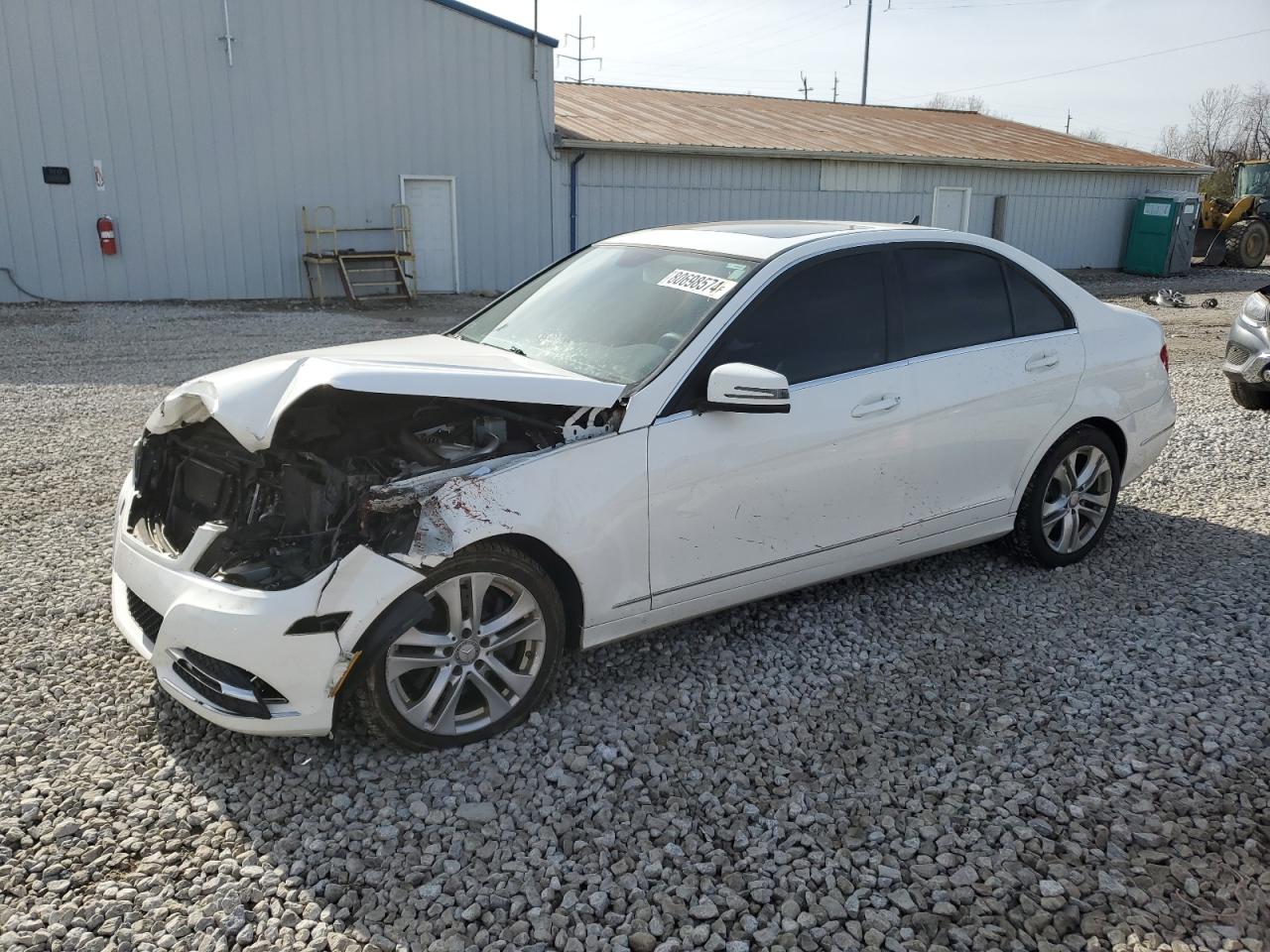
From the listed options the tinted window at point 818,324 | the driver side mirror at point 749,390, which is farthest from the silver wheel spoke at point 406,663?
the tinted window at point 818,324

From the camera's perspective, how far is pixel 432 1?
17.0 m

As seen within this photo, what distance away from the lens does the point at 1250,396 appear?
8727 millimetres

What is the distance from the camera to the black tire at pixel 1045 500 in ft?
15.2

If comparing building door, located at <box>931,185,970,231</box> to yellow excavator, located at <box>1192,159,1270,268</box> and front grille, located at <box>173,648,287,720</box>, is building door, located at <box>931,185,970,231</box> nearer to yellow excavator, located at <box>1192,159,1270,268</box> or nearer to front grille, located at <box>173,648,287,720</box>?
yellow excavator, located at <box>1192,159,1270,268</box>

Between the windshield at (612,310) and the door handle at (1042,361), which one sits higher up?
the windshield at (612,310)

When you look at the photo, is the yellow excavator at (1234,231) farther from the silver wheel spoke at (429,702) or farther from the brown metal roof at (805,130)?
the silver wheel spoke at (429,702)

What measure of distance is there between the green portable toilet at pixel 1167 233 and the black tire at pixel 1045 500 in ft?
76.5

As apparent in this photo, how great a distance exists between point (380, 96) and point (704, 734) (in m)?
16.4

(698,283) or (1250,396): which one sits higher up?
(698,283)

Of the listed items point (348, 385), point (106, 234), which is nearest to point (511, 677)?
point (348, 385)

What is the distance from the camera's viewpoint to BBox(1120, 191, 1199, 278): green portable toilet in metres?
24.7

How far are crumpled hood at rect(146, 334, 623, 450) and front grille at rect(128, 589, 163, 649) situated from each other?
65 centimetres

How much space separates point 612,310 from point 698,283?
38cm

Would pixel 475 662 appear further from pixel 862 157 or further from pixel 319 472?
pixel 862 157
